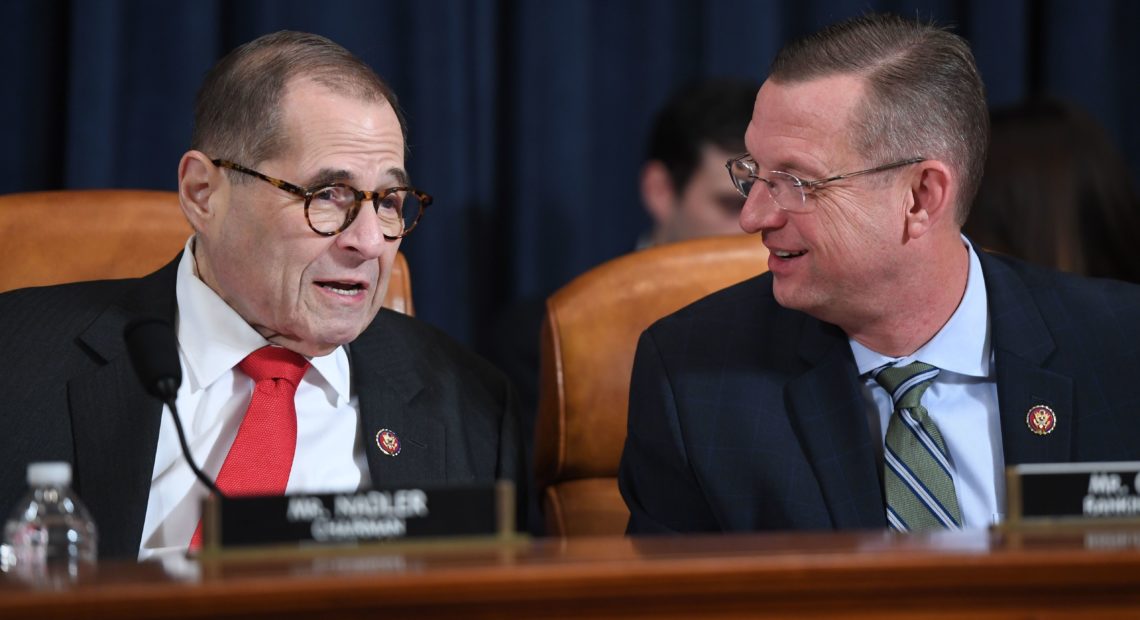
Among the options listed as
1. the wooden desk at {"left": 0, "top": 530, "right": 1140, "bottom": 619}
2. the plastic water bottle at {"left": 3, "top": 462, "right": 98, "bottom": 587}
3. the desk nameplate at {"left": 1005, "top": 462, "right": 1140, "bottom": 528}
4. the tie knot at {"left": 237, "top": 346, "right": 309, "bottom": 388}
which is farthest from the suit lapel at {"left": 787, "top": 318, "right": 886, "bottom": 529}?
the plastic water bottle at {"left": 3, "top": 462, "right": 98, "bottom": 587}

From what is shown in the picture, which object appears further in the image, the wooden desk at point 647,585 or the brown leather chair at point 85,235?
the brown leather chair at point 85,235

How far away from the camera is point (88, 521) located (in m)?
1.36

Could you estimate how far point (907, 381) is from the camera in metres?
1.85

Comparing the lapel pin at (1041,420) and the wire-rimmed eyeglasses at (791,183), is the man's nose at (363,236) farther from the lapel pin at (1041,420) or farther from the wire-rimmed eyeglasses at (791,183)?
the lapel pin at (1041,420)

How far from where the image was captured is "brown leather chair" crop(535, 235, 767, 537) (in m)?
2.18

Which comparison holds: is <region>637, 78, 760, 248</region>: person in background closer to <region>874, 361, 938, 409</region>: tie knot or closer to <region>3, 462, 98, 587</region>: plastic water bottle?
<region>874, 361, 938, 409</region>: tie knot

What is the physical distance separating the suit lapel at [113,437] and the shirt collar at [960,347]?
38.6 inches

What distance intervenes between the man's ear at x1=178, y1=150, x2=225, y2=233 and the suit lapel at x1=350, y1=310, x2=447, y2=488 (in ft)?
0.96

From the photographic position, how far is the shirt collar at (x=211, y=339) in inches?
74.5

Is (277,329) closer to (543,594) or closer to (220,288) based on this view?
(220,288)

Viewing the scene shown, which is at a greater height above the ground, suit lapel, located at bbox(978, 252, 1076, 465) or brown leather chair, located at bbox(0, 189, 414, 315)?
brown leather chair, located at bbox(0, 189, 414, 315)

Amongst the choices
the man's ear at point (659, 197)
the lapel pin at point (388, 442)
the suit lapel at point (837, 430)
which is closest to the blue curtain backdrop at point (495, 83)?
the man's ear at point (659, 197)

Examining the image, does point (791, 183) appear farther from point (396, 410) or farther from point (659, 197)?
point (659, 197)

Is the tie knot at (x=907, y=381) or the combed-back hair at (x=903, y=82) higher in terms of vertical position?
the combed-back hair at (x=903, y=82)
